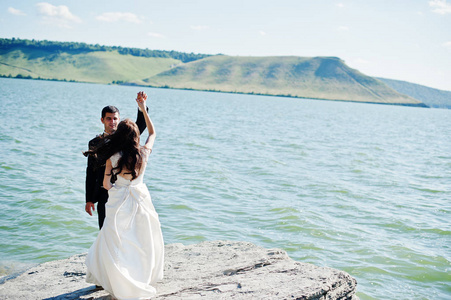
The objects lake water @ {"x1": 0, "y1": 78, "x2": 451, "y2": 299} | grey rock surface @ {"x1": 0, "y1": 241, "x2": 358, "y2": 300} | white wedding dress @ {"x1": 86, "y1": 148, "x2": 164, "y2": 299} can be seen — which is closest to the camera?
white wedding dress @ {"x1": 86, "y1": 148, "x2": 164, "y2": 299}

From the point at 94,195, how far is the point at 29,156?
579 inches

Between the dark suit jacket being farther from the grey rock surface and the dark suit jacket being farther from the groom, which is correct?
the grey rock surface

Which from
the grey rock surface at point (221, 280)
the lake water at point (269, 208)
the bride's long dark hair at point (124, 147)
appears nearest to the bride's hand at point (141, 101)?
the bride's long dark hair at point (124, 147)

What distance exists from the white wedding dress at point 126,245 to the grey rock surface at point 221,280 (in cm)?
39

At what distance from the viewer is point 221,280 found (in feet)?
18.1

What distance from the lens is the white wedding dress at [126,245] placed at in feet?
15.2

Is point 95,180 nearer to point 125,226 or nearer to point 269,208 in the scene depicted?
point 125,226

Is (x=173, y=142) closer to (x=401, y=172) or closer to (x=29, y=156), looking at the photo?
(x=29, y=156)

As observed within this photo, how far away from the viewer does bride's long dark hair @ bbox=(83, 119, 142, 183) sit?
4500 millimetres

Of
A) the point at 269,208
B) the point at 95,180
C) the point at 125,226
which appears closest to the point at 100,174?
the point at 95,180

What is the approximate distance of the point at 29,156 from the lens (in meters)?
18.2

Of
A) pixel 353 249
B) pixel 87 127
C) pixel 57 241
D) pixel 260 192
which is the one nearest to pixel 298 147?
pixel 260 192

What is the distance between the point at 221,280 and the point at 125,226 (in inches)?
65.7

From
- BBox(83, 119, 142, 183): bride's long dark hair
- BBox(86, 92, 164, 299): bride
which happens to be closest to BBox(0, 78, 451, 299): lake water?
BBox(86, 92, 164, 299): bride
